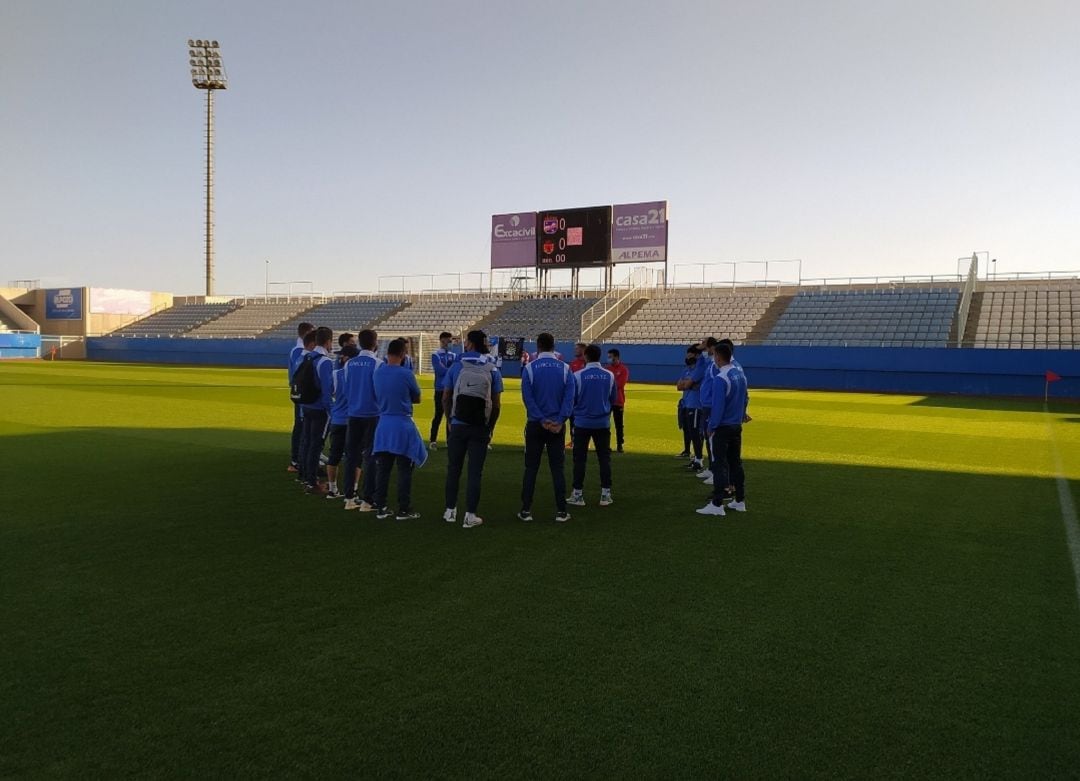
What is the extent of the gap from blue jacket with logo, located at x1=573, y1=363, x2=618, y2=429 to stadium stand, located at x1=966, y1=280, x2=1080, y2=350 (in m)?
32.1

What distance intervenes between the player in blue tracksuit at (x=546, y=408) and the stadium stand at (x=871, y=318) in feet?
106

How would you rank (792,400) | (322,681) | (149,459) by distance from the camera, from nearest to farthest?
1. (322,681)
2. (149,459)
3. (792,400)

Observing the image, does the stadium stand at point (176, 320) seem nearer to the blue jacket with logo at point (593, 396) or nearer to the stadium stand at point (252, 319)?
the stadium stand at point (252, 319)

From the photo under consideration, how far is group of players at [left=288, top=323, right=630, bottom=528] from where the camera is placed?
7.84m

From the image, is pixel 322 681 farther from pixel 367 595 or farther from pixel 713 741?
pixel 713 741

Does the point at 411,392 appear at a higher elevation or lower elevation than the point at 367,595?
higher

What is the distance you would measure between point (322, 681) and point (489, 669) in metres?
0.96

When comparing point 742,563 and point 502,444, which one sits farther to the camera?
point 502,444

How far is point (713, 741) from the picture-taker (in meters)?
3.64

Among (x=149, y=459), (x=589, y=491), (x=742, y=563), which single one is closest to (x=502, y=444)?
(x=589, y=491)

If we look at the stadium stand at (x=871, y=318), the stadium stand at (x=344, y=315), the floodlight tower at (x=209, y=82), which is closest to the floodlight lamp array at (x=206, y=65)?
the floodlight tower at (x=209, y=82)

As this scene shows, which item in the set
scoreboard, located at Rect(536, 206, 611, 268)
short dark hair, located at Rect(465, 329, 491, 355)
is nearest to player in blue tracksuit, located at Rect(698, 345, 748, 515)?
short dark hair, located at Rect(465, 329, 491, 355)

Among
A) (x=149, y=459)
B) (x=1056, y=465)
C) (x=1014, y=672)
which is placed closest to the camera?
(x=1014, y=672)

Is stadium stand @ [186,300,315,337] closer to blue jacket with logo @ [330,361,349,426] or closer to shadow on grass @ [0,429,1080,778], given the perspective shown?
blue jacket with logo @ [330,361,349,426]
